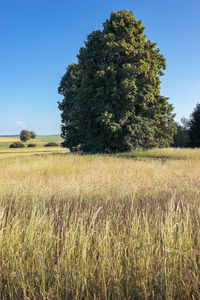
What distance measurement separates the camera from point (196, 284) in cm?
184

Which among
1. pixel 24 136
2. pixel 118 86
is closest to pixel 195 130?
→ pixel 118 86

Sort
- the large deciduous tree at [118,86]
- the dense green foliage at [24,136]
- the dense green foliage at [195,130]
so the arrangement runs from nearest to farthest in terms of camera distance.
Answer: the large deciduous tree at [118,86] < the dense green foliage at [195,130] < the dense green foliage at [24,136]

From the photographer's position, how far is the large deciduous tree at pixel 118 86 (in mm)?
17656

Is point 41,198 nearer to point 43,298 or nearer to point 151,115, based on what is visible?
point 43,298

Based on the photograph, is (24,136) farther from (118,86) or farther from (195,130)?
(118,86)

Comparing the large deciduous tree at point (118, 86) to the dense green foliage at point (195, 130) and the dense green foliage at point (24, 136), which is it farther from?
the dense green foliage at point (24, 136)

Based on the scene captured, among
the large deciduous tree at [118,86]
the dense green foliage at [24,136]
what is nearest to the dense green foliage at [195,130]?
the large deciduous tree at [118,86]

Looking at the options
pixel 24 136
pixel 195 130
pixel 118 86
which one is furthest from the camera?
pixel 24 136

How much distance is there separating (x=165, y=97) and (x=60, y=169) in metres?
17.8

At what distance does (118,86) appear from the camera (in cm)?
1773

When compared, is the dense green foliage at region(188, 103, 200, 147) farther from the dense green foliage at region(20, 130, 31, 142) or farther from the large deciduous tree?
the dense green foliage at region(20, 130, 31, 142)

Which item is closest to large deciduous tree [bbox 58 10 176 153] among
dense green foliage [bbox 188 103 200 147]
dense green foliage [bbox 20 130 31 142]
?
dense green foliage [bbox 188 103 200 147]

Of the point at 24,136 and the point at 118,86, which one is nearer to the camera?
the point at 118,86

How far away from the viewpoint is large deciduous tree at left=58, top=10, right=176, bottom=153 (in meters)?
17.7
